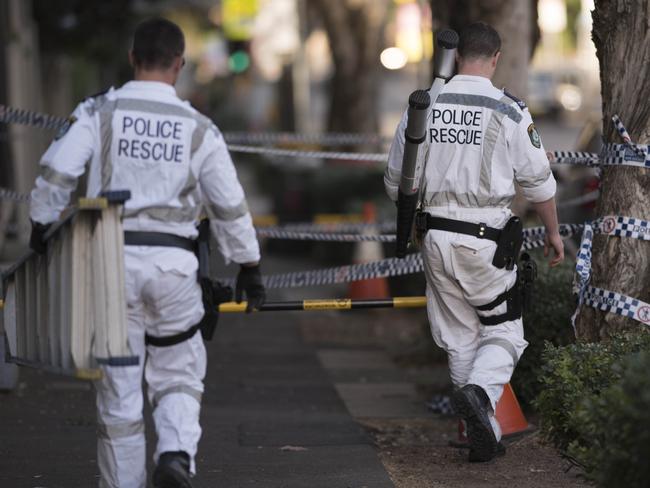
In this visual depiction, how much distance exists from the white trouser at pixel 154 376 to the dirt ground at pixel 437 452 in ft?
4.37

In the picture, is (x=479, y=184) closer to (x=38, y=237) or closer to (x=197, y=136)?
(x=197, y=136)

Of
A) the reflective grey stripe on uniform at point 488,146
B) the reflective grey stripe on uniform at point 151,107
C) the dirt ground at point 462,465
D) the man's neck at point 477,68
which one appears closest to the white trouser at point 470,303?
the reflective grey stripe on uniform at point 488,146

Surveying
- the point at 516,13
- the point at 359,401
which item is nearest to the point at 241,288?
the point at 359,401

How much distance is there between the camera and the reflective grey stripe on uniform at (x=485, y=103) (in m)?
5.80

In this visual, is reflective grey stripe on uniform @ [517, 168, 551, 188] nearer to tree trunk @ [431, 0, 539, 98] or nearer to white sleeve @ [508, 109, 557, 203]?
white sleeve @ [508, 109, 557, 203]

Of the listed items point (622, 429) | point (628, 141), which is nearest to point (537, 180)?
point (628, 141)

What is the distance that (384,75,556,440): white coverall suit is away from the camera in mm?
5785

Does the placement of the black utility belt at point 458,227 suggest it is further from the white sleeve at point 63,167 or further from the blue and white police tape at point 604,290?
the white sleeve at point 63,167

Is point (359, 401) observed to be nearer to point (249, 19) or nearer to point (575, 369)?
point (575, 369)

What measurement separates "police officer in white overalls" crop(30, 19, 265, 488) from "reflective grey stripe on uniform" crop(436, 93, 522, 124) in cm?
145

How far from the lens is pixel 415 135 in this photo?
18.6 ft

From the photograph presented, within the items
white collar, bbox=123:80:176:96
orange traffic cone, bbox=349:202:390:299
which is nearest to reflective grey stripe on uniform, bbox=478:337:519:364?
white collar, bbox=123:80:176:96

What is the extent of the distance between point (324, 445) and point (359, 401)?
4.94 ft

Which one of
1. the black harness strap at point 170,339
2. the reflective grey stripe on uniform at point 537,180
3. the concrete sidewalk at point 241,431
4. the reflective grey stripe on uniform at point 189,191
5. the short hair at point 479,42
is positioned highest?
the short hair at point 479,42
